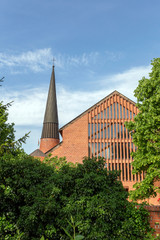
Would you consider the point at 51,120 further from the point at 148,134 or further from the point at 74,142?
the point at 148,134

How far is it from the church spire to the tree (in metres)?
26.7

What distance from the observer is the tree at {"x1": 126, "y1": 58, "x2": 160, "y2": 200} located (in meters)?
16.7

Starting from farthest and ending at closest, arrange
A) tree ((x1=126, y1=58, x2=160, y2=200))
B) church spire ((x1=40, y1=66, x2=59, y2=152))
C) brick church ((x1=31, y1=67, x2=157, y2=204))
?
church spire ((x1=40, y1=66, x2=59, y2=152)) < brick church ((x1=31, y1=67, x2=157, y2=204)) < tree ((x1=126, y1=58, x2=160, y2=200))

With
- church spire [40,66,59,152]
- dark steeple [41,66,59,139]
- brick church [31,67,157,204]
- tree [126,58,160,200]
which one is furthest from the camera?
dark steeple [41,66,59,139]

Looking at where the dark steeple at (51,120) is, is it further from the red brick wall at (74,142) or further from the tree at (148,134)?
the tree at (148,134)

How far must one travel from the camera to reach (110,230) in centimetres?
781

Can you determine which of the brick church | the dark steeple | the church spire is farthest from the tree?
the dark steeple

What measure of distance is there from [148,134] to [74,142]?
16.6 meters

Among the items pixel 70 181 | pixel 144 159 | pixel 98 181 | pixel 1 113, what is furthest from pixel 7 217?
pixel 144 159

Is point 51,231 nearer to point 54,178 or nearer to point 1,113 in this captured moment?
point 54,178

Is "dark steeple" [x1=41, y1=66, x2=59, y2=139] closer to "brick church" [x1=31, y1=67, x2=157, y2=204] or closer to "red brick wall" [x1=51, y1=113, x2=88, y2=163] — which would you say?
"brick church" [x1=31, y1=67, x2=157, y2=204]

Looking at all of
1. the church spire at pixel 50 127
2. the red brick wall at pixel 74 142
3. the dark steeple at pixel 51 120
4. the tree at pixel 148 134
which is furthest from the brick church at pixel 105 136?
the tree at pixel 148 134

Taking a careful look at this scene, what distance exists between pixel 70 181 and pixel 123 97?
27427 millimetres

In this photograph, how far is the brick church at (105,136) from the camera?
1260 inches
